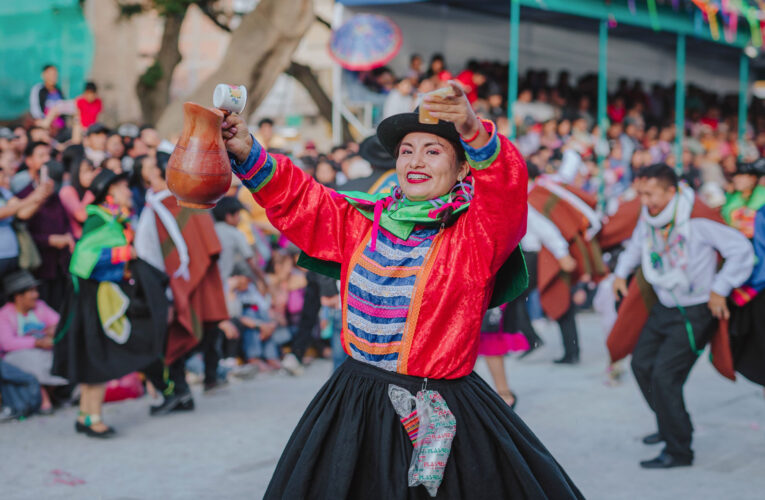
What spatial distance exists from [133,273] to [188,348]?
2.97ft

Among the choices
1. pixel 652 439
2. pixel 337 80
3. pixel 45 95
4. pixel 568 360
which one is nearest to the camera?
pixel 652 439

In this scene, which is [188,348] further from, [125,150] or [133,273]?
[125,150]

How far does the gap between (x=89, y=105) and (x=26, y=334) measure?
14.6 feet

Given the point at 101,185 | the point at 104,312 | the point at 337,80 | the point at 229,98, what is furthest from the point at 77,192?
the point at 337,80

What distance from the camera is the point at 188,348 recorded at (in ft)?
23.9

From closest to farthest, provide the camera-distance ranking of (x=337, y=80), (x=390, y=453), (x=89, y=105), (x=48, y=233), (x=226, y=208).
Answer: (x=390, y=453)
(x=48, y=233)
(x=226, y=208)
(x=89, y=105)
(x=337, y=80)

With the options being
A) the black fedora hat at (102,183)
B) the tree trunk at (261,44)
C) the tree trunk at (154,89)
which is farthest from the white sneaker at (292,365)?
the tree trunk at (154,89)

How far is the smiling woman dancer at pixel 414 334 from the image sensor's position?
3119 millimetres

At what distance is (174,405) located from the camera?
7.22 meters

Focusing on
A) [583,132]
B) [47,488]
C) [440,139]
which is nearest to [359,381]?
[440,139]

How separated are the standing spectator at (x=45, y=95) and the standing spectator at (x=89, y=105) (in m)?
0.41

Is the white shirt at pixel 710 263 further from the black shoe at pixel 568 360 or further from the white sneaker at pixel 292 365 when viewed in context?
→ the white sneaker at pixel 292 365

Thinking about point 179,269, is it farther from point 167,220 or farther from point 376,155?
point 376,155

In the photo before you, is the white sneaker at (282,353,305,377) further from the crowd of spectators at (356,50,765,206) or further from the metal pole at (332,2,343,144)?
the metal pole at (332,2,343,144)
